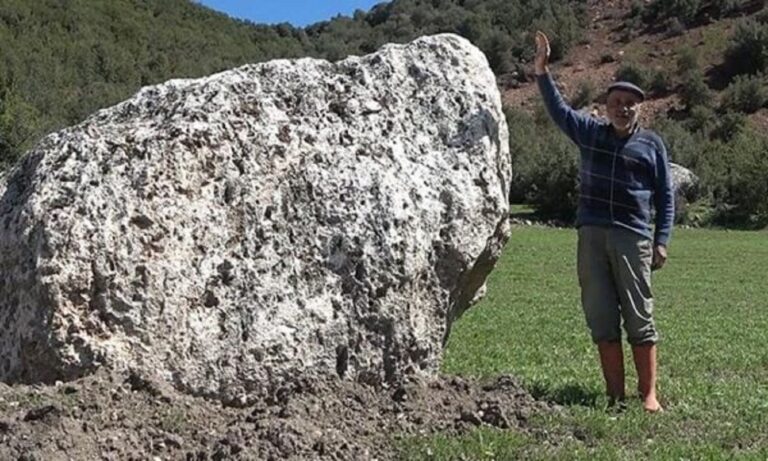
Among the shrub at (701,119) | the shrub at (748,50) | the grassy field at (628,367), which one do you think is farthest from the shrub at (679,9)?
the grassy field at (628,367)

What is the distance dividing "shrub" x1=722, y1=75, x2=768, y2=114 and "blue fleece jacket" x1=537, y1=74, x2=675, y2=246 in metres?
91.1

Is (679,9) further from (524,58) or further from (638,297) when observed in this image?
(638,297)

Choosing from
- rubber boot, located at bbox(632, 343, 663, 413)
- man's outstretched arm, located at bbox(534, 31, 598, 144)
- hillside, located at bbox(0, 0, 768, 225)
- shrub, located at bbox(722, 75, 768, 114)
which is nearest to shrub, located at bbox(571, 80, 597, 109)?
hillside, located at bbox(0, 0, 768, 225)

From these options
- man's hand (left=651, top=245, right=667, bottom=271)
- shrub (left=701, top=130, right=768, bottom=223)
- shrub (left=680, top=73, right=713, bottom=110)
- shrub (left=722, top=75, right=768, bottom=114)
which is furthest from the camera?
shrub (left=680, top=73, right=713, bottom=110)

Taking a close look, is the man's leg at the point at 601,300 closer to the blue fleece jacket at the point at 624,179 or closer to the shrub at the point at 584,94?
the blue fleece jacket at the point at 624,179

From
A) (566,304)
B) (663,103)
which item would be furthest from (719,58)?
(566,304)

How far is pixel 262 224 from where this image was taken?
7.25 m

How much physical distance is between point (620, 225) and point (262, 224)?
2.79 m

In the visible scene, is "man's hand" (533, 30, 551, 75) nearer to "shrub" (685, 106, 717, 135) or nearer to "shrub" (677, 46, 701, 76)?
"shrub" (685, 106, 717, 135)

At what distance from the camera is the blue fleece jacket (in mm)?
7980

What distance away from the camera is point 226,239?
7.14 metres

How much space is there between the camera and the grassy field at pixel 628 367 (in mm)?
6828

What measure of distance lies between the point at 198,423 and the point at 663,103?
97.3 m

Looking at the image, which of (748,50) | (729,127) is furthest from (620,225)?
(748,50)
